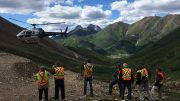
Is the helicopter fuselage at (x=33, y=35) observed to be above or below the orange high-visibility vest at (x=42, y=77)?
above

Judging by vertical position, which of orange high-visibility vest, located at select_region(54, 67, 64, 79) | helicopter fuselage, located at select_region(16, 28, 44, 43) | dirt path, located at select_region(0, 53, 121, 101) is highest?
helicopter fuselage, located at select_region(16, 28, 44, 43)

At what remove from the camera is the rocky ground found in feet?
108

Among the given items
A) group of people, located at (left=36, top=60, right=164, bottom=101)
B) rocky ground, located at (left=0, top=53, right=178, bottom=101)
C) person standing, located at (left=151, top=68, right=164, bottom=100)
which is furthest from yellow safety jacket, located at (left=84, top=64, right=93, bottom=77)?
person standing, located at (left=151, top=68, right=164, bottom=100)

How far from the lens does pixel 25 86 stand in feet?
139

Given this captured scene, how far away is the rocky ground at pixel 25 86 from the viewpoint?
108 feet

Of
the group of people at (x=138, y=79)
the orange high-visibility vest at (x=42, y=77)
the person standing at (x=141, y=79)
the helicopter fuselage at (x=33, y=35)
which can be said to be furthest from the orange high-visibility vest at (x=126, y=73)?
the helicopter fuselage at (x=33, y=35)

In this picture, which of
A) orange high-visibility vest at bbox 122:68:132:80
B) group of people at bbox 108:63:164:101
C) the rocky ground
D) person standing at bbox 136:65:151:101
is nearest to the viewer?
orange high-visibility vest at bbox 122:68:132:80

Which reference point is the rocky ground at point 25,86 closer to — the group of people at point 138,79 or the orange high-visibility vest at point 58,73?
the group of people at point 138,79

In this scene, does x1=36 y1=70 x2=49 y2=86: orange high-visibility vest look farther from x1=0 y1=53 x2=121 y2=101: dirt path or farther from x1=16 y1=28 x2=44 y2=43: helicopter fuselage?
x1=16 y1=28 x2=44 y2=43: helicopter fuselage

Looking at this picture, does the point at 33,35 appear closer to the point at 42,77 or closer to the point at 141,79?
the point at 42,77

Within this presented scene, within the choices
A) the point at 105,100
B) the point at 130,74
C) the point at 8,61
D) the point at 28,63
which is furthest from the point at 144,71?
the point at 8,61

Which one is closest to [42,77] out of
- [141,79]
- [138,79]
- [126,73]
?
[126,73]

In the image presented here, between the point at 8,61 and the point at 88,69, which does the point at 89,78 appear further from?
the point at 8,61

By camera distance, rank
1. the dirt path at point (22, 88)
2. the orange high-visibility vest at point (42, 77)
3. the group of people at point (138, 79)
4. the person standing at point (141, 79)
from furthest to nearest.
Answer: the dirt path at point (22, 88), the person standing at point (141, 79), the group of people at point (138, 79), the orange high-visibility vest at point (42, 77)
